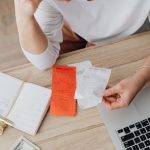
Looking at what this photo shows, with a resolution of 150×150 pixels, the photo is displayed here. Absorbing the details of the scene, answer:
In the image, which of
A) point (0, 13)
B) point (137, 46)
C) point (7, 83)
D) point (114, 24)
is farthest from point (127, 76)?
point (0, 13)

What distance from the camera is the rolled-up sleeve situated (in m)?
1.07

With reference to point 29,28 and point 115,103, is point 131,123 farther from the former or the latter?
point 29,28

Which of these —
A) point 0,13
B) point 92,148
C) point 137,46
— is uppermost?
point 137,46

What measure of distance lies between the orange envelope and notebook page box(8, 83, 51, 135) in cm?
2

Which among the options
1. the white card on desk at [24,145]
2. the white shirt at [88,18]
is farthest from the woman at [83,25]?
the white card on desk at [24,145]

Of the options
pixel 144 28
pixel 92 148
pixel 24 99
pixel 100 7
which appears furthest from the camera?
pixel 144 28

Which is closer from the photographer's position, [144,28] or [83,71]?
[83,71]

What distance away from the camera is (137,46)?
1097mm

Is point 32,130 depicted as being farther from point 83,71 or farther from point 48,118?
point 83,71

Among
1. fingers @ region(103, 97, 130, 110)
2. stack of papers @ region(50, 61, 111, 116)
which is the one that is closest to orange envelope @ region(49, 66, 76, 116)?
stack of papers @ region(50, 61, 111, 116)

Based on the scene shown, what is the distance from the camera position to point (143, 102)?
983mm

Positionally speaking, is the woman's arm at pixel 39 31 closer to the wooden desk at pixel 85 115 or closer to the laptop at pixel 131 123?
the wooden desk at pixel 85 115

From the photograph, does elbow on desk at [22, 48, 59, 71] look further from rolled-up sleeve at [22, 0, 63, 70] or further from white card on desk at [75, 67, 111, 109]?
white card on desk at [75, 67, 111, 109]

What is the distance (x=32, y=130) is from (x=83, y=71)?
0.26m
